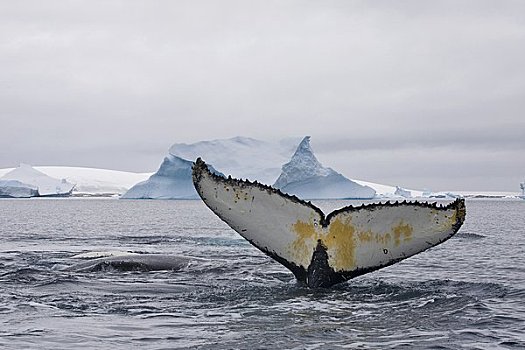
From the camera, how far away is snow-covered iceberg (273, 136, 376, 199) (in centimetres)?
5978

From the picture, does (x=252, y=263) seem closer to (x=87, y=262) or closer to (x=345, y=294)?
(x=87, y=262)

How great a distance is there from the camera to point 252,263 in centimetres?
1299

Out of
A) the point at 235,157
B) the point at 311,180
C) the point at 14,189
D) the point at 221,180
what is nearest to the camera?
the point at 221,180

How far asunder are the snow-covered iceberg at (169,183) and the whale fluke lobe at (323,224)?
192 feet

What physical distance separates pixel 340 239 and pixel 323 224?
0.67 feet

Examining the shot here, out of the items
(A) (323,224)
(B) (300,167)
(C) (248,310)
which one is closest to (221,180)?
(A) (323,224)

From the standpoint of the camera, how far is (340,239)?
6.80 metres

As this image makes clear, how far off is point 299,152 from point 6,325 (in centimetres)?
5365

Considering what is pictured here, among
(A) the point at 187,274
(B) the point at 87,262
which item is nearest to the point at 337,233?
(A) the point at 187,274

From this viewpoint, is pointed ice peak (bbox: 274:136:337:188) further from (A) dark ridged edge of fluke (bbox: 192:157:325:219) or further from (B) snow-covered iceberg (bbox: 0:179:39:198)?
(A) dark ridged edge of fluke (bbox: 192:157:325:219)

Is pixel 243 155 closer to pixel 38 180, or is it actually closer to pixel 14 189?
pixel 14 189

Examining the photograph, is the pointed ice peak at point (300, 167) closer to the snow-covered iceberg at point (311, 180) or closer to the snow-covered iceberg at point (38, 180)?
the snow-covered iceberg at point (311, 180)

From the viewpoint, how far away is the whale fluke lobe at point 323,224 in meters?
6.55

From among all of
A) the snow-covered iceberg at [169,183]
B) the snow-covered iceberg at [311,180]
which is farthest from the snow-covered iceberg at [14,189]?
the snow-covered iceberg at [311,180]
